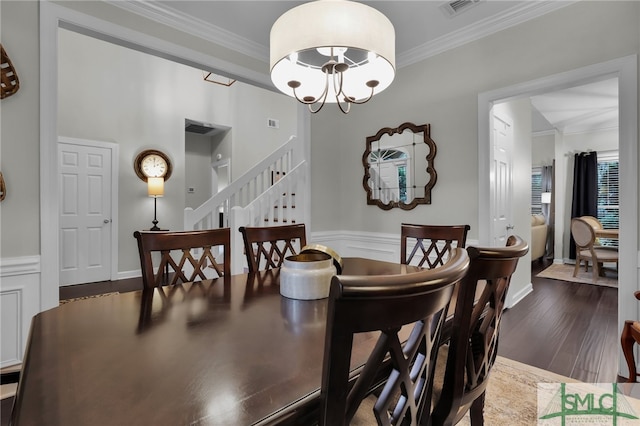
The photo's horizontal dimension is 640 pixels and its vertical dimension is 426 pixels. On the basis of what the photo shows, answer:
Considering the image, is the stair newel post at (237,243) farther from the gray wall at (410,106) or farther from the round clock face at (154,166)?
the round clock face at (154,166)

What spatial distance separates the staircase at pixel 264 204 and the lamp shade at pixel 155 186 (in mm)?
1318

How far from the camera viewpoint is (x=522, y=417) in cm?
169

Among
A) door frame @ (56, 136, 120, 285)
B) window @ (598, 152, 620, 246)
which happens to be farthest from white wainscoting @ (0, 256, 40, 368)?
window @ (598, 152, 620, 246)

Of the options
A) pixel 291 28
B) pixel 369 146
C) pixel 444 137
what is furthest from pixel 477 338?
pixel 369 146

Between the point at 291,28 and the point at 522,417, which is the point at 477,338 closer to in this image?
the point at 522,417

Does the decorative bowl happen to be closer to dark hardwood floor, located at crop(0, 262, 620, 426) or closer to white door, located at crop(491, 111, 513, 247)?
dark hardwood floor, located at crop(0, 262, 620, 426)

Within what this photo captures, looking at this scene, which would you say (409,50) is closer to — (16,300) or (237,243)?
(237,243)

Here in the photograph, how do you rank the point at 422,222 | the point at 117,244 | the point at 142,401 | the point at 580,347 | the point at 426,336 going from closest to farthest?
the point at 142,401
the point at 426,336
the point at 580,347
the point at 422,222
the point at 117,244

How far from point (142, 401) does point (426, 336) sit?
0.56 m

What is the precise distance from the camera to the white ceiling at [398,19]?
246cm

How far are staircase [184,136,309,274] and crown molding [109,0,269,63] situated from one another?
3.35ft

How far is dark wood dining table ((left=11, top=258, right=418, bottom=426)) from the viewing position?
21.2 inches

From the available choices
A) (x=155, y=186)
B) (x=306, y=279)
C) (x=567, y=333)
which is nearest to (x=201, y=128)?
(x=155, y=186)

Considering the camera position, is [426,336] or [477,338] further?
[477,338]
